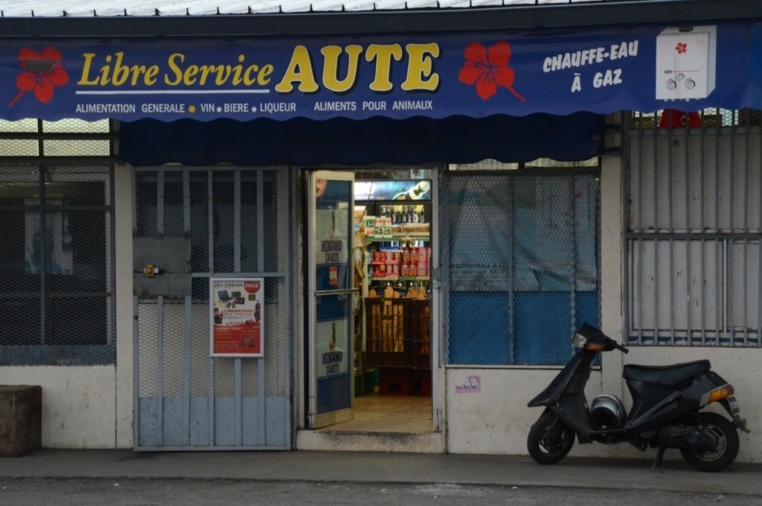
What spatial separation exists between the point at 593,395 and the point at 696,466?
104cm

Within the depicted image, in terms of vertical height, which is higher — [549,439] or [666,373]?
[666,373]

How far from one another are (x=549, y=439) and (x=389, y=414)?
8.74 ft

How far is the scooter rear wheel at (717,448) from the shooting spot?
941 cm

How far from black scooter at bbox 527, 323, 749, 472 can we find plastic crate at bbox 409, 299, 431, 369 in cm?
371

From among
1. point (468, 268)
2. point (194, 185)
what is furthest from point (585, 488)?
point (194, 185)

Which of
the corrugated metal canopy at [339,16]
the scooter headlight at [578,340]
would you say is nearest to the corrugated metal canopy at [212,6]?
the corrugated metal canopy at [339,16]

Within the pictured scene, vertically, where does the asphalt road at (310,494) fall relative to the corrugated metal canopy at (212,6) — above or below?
below

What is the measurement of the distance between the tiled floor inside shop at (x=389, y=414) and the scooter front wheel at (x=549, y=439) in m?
1.34

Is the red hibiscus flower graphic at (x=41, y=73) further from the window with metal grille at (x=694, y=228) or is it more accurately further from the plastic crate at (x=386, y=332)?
the plastic crate at (x=386, y=332)

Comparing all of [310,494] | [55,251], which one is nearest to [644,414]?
[310,494]

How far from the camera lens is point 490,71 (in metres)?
9.12

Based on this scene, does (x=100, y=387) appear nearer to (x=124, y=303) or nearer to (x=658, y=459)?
(x=124, y=303)

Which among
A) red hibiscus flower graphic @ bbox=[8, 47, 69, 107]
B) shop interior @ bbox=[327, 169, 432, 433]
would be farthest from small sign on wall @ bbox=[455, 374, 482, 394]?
red hibiscus flower graphic @ bbox=[8, 47, 69, 107]

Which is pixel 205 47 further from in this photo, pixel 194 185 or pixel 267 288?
pixel 267 288
